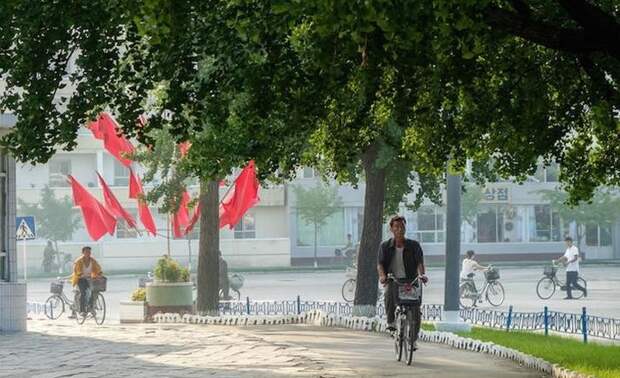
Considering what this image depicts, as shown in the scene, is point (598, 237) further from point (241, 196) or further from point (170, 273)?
point (170, 273)

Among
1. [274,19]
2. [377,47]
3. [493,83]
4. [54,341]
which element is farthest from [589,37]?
[54,341]

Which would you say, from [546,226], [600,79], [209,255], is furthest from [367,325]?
[546,226]

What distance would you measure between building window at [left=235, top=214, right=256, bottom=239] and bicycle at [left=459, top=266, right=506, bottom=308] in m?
44.8

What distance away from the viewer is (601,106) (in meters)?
15.6

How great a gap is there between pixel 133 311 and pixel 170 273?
1.26 metres

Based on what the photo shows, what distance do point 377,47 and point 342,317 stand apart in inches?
622

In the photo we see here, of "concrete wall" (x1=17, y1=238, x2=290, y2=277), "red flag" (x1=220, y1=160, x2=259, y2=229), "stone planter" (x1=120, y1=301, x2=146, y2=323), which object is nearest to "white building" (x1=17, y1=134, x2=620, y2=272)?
"concrete wall" (x1=17, y1=238, x2=290, y2=277)

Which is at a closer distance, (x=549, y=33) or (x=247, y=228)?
(x=549, y=33)

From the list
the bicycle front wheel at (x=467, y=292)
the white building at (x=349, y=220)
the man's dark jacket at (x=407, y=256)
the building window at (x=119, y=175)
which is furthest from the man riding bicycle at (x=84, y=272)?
the building window at (x=119, y=175)

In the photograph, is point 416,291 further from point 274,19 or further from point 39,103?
point 274,19

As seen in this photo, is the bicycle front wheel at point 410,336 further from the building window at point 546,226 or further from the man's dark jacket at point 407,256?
the building window at point 546,226

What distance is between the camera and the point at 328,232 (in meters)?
86.6

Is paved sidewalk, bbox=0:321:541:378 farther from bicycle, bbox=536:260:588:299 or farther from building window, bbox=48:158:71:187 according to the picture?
building window, bbox=48:158:71:187

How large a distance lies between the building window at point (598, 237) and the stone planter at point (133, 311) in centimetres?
5508
